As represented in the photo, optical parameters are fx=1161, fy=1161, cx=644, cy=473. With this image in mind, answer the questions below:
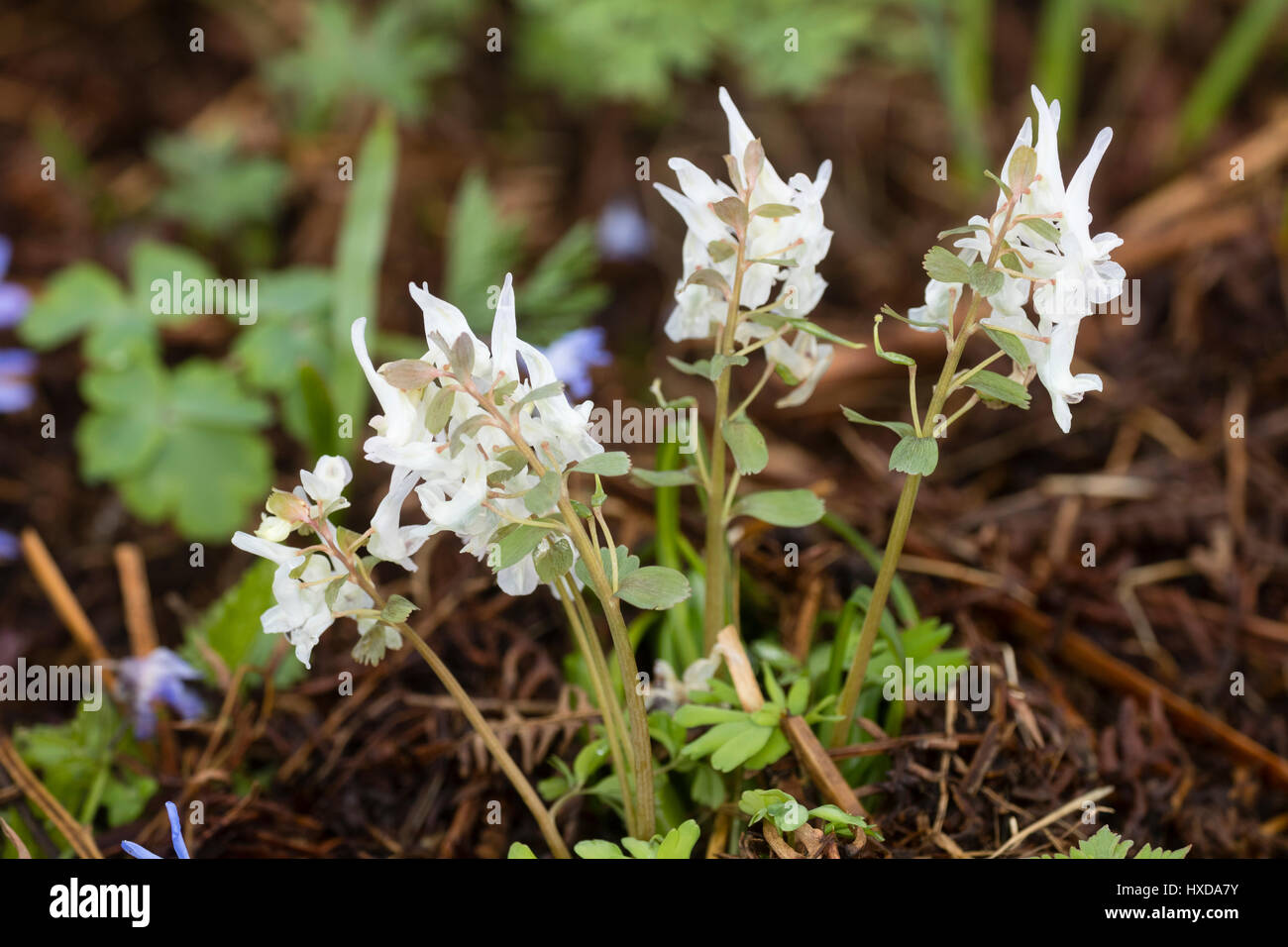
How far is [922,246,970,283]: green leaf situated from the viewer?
1188 millimetres

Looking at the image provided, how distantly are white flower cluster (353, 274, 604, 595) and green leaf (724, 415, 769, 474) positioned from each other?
0.62ft

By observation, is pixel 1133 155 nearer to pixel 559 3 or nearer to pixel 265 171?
pixel 559 3

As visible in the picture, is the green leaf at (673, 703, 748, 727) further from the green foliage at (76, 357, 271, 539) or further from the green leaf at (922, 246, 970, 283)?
the green foliage at (76, 357, 271, 539)

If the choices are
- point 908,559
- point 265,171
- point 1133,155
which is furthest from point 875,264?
point 265,171

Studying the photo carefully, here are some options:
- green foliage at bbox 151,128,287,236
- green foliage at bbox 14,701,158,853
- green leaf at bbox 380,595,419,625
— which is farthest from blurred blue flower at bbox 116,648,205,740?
green foliage at bbox 151,128,287,236

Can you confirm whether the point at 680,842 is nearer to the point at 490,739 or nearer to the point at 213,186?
the point at 490,739

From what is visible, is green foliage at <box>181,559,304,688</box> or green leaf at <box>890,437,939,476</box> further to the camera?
green foliage at <box>181,559,304,688</box>

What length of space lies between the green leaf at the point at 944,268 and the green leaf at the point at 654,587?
0.41 m

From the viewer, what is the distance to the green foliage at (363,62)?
308 cm

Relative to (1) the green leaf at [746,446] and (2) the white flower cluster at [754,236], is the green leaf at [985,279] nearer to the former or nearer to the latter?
(2) the white flower cluster at [754,236]

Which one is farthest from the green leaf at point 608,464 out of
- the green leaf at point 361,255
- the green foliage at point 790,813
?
A: the green leaf at point 361,255

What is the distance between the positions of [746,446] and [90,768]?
1141mm
